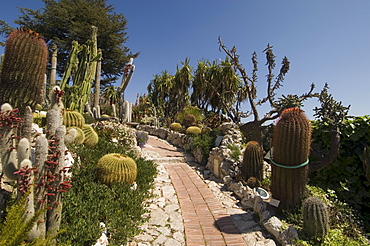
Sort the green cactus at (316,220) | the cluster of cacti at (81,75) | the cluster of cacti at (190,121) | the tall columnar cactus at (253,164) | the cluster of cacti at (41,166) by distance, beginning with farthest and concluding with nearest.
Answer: the cluster of cacti at (190,121) < the cluster of cacti at (81,75) < the tall columnar cactus at (253,164) < the green cactus at (316,220) < the cluster of cacti at (41,166)

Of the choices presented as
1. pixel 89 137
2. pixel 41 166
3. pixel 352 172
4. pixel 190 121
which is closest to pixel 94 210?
pixel 41 166

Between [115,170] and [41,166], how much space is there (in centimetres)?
204

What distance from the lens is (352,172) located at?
17.0 ft

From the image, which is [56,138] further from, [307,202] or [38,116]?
[38,116]

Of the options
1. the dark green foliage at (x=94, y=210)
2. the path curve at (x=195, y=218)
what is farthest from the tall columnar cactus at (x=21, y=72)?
the path curve at (x=195, y=218)

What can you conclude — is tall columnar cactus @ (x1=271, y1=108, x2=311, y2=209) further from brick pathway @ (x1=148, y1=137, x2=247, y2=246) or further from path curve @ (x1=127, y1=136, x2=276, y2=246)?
brick pathway @ (x1=148, y1=137, x2=247, y2=246)

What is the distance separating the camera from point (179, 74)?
1834 centimetres

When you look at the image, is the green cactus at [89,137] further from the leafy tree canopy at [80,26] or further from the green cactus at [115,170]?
the leafy tree canopy at [80,26]

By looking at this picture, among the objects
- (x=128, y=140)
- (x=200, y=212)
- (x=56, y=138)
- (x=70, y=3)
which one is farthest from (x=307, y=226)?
(x=70, y=3)

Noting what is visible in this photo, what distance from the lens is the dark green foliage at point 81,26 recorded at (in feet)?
57.3

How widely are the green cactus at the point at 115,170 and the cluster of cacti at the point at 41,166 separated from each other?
174cm

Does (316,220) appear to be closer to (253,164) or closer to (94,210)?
(253,164)

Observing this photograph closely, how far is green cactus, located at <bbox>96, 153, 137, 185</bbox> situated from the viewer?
4250 millimetres

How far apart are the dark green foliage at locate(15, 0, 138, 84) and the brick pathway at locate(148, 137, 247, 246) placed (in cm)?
1638
